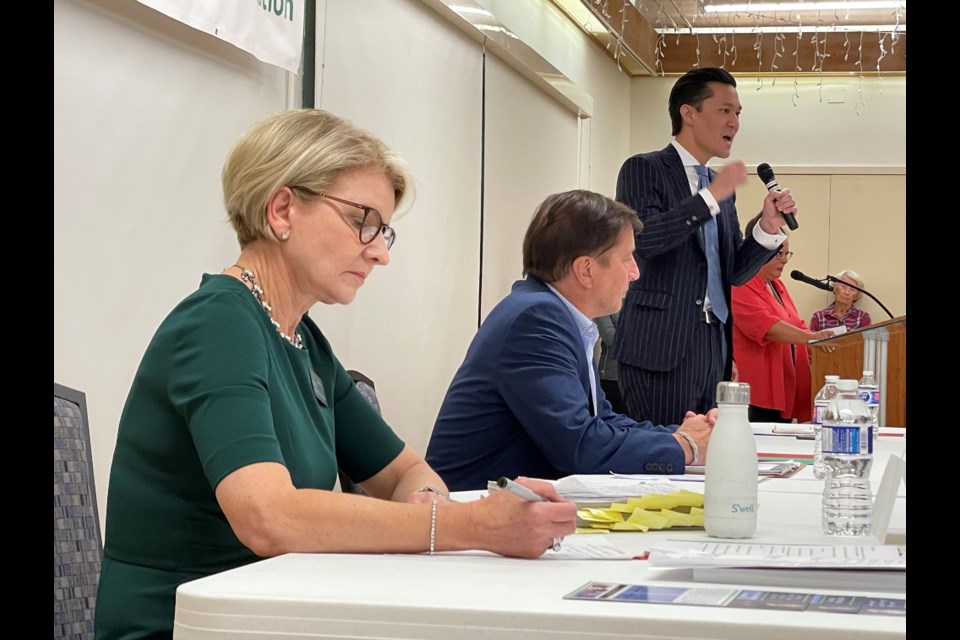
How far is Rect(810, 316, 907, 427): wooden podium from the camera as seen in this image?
4671 millimetres

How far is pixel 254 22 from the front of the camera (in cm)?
347

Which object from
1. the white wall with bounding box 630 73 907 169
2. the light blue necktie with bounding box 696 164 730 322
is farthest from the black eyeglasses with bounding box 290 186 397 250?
the white wall with bounding box 630 73 907 169

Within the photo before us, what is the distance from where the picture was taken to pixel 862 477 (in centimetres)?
148

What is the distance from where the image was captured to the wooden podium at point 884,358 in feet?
15.3

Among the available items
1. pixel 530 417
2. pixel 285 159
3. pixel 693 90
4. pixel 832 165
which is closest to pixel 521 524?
pixel 285 159

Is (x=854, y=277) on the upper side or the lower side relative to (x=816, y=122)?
lower

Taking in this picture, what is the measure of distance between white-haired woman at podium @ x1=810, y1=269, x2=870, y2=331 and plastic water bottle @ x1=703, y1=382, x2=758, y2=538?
766 cm

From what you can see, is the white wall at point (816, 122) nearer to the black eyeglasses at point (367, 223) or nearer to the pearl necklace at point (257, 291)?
the black eyeglasses at point (367, 223)

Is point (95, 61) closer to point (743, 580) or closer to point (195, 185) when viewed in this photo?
point (195, 185)

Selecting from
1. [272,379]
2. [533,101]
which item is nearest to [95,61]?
[272,379]

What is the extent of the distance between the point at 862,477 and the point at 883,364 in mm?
3566

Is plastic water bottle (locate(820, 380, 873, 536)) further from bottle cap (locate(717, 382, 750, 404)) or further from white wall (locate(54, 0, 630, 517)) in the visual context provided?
white wall (locate(54, 0, 630, 517))

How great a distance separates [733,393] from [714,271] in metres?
2.46

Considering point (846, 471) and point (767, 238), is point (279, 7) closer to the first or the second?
point (767, 238)
